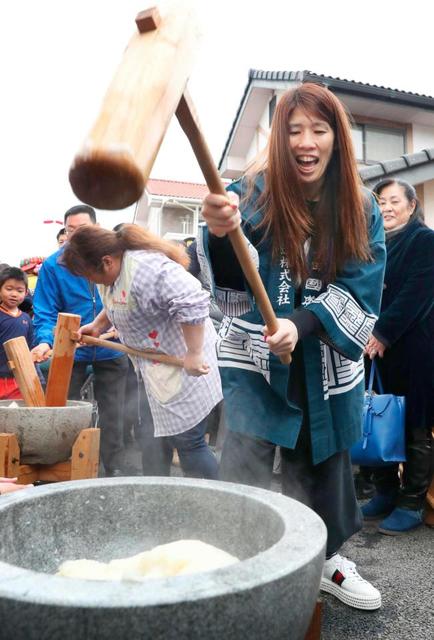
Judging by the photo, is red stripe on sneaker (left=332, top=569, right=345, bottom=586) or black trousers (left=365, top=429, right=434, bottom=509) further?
black trousers (left=365, top=429, right=434, bottom=509)

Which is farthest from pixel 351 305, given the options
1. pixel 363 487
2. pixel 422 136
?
pixel 422 136

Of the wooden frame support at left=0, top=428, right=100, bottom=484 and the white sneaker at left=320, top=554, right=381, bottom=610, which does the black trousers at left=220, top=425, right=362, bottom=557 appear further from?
the wooden frame support at left=0, top=428, right=100, bottom=484

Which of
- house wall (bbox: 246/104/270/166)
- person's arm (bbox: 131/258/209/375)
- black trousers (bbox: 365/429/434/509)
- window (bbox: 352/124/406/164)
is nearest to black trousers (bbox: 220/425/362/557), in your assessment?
person's arm (bbox: 131/258/209/375)

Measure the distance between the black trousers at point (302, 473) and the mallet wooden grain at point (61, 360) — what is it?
1.48 meters

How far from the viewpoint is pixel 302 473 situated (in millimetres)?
2334

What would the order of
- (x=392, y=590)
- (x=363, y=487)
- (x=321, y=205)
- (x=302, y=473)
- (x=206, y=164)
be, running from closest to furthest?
(x=206, y=164) → (x=321, y=205) → (x=302, y=473) → (x=392, y=590) → (x=363, y=487)

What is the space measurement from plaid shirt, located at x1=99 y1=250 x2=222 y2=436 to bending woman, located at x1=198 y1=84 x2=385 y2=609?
2.02 feet

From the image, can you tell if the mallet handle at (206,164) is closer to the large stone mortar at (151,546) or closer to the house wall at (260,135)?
the large stone mortar at (151,546)

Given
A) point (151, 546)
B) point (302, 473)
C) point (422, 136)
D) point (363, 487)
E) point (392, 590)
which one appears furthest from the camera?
point (422, 136)

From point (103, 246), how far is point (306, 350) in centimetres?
142

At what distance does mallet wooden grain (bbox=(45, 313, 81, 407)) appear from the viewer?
339 centimetres

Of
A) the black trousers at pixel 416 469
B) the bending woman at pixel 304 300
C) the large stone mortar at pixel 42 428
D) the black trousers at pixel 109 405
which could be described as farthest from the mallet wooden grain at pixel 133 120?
the black trousers at pixel 109 405

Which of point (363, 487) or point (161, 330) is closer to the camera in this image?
point (161, 330)

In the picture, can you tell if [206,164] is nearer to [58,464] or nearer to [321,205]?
[321,205]
